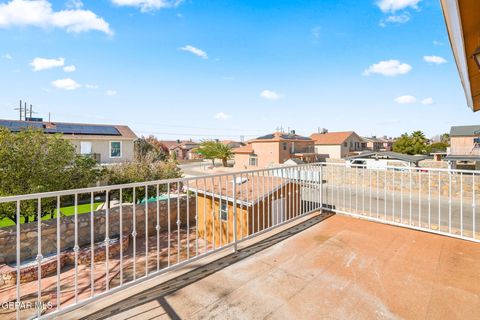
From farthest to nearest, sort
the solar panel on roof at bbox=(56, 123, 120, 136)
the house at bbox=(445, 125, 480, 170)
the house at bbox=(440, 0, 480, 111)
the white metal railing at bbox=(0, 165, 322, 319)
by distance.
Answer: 1. the house at bbox=(445, 125, 480, 170)
2. the solar panel on roof at bbox=(56, 123, 120, 136)
3. the white metal railing at bbox=(0, 165, 322, 319)
4. the house at bbox=(440, 0, 480, 111)

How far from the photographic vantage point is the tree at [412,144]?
99.3 feet

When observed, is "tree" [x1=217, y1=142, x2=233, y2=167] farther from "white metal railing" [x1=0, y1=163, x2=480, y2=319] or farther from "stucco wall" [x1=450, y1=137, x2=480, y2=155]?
"stucco wall" [x1=450, y1=137, x2=480, y2=155]

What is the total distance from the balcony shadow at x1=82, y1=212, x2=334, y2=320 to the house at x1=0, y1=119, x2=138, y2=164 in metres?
18.1

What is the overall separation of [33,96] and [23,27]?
22511mm

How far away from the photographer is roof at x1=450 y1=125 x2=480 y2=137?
27.4 meters

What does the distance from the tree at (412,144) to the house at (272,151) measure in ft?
36.9

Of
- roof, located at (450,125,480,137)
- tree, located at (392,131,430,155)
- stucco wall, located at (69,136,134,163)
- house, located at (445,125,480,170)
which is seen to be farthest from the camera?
tree, located at (392,131,430,155)

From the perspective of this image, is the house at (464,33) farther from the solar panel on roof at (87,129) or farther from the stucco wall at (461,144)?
the stucco wall at (461,144)

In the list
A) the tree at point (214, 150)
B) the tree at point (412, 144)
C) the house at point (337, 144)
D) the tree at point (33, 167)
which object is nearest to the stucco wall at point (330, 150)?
the house at point (337, 144)

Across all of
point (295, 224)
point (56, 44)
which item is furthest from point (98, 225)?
point (56, 44)

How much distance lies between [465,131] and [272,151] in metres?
23.8

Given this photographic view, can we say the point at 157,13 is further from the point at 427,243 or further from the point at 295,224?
the point at 427,243

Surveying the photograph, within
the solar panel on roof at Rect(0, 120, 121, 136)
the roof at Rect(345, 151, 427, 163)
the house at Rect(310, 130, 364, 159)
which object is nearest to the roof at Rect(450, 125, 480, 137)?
the house at Rect(310, 130, 364, 159)

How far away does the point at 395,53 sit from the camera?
12.5 meters
